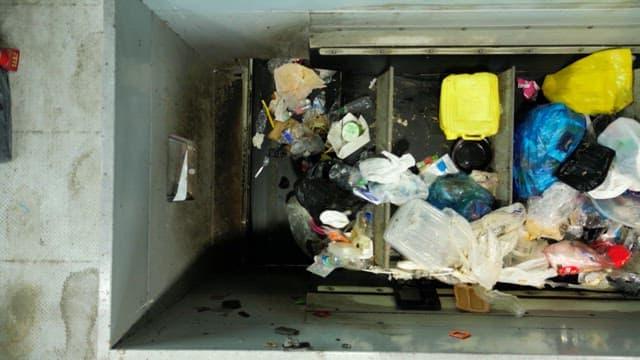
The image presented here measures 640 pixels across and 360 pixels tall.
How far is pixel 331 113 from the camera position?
8.45 ft

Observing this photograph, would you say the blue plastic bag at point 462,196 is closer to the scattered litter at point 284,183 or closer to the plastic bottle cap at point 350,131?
the plastic bottle cap at point 350,131

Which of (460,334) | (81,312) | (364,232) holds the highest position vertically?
(364,232)

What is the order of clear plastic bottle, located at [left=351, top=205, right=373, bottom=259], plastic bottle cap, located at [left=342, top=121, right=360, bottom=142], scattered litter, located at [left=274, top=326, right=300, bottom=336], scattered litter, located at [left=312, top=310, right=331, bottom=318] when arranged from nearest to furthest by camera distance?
1. scattered litter, located at [left=274, top=326, right=300, bottom=336]
2. scattered litter, located at [left=312, top=310, right=331, bottom=318]
3. clear plastic bottle, located at [left=351, top=205, right=373, bottom=259]
4. plastic bottle cap, located at [left=342, top=121, right=360, bottom=142]

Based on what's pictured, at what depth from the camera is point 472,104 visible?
6.47 feet

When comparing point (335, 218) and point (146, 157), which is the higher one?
point (146, 157)

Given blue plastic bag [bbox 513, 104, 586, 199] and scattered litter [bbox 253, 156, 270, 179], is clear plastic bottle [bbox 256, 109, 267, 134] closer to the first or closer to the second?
scattered litter [bbox 253, 156, 270, 179]

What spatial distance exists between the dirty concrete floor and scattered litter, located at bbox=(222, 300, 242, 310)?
528 mm

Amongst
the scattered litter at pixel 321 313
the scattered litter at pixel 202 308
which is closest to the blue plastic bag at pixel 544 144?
the scattered litter at pixel 321 313

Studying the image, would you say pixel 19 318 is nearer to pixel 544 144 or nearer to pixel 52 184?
pixel 52 184

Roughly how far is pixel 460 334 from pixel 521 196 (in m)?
0.87

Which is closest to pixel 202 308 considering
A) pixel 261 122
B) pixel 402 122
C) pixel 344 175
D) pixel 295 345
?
pixel 295 345

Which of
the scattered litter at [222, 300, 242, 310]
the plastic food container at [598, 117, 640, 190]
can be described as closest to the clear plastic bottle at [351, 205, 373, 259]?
the scattered litter at [222, 300, 242, 310]

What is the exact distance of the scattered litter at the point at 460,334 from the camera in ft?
4.90

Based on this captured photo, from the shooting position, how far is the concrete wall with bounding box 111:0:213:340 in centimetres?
141
